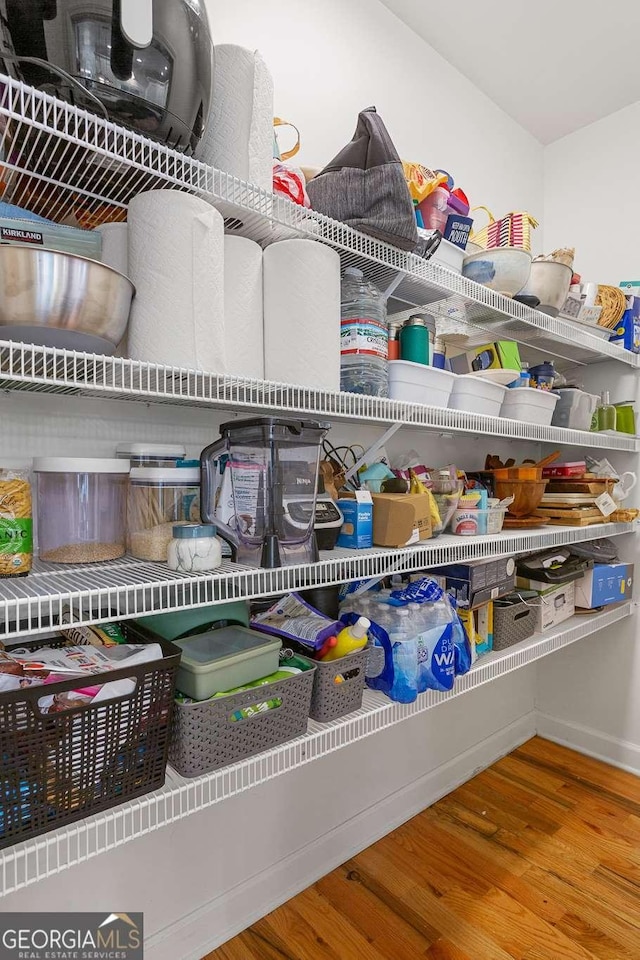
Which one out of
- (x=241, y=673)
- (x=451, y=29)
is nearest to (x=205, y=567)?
(x=241, y=673)

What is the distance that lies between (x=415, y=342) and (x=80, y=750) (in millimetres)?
1064

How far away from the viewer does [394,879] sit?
1.58 meters

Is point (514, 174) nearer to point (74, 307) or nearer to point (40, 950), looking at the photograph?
point (74, 307)

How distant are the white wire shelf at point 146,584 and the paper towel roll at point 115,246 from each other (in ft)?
1.66

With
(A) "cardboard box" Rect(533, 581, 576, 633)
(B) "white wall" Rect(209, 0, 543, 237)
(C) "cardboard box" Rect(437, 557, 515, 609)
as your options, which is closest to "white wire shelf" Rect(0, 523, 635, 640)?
(C) "cardboard box" Rect(437, 557, 515, 609)

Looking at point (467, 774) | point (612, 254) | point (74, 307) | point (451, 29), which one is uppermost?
point (451, 29)

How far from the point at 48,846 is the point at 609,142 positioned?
2952 millimetres

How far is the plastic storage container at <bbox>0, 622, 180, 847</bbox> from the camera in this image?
689 mm

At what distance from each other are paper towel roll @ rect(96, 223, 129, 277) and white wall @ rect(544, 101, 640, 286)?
2.15m

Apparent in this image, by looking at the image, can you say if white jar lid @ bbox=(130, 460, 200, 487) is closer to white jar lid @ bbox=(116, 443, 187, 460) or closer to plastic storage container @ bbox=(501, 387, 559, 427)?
white jar lid @ bbox=(116, 443, 187, 460)

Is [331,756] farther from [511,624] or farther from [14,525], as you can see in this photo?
[14,525]

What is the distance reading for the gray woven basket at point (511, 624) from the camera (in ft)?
5.20

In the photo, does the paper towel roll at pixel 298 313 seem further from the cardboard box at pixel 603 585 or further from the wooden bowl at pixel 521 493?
the cardboard box at pixel 603 585

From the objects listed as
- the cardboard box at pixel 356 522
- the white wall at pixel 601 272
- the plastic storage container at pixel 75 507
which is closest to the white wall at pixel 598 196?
the white wall at pixel 601 272
